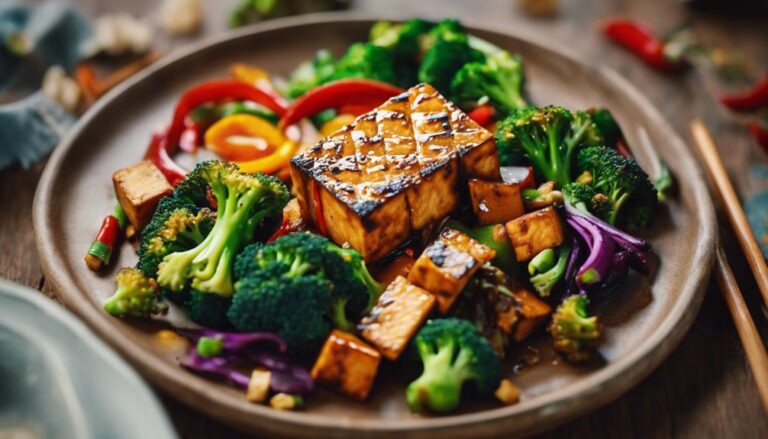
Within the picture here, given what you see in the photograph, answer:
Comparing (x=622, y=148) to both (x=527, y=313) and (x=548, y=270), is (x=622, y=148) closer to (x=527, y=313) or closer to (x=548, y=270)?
(x=548, y=270)

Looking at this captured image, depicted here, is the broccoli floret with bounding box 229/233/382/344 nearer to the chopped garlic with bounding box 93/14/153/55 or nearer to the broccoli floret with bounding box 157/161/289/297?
the broccoli floret with bounding box 157/161/289/297

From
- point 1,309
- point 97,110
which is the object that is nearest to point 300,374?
point 1,309

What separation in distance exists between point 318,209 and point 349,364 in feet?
3.35

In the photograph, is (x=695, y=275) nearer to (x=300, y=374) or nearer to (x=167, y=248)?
(x=300, y=374)

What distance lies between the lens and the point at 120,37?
6.41 m

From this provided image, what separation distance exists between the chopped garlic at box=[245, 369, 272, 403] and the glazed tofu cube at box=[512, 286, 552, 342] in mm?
1228

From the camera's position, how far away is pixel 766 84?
5867mm

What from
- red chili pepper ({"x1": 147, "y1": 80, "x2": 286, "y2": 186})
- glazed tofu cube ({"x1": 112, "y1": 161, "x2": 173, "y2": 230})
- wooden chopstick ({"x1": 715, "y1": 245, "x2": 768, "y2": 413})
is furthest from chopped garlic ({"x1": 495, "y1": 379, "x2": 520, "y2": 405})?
red chili pepper ({"x1": 147, "y1": 80, "x2": 286, "y2": 186})

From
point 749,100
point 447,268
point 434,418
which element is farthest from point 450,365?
point 749,100

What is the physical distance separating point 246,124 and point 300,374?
2207 millimetres

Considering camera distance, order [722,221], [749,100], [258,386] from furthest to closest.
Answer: [749,100] → [722,221] → [258,386]

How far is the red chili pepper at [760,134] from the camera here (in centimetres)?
556

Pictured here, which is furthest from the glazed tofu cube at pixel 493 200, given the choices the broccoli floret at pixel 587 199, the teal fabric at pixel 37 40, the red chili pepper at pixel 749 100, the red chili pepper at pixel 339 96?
the teal fabric at pixel 37 40

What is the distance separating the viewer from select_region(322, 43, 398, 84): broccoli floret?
5.27 m
